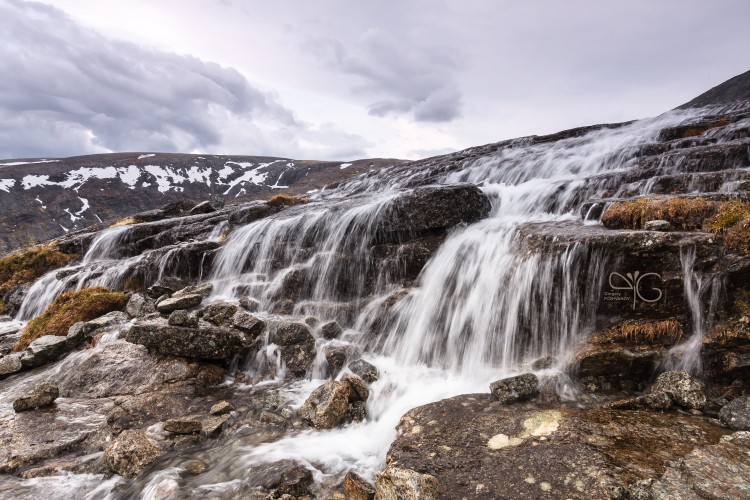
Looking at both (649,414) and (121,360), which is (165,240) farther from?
(649,414)

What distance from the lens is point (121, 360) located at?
28.9ft

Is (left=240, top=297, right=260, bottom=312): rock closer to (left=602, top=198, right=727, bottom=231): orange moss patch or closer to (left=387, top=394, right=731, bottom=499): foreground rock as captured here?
(left=387, top=394, right=731, bottom=499): foreground rock

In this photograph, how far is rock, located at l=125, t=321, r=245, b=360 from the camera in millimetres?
8758

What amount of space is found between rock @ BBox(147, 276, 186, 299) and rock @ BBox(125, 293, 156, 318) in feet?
2.05

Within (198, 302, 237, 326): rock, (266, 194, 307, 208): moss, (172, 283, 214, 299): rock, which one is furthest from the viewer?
(266, 194, 307, 208): moss

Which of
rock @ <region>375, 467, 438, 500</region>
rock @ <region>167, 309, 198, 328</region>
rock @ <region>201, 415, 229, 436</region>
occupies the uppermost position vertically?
rock @ <region>167, 309, 198, 328</region>

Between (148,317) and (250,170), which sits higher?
(250,170)

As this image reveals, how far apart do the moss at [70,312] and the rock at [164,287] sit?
109 centimetres

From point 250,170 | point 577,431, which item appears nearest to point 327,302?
point 577,431

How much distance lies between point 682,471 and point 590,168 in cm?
1622

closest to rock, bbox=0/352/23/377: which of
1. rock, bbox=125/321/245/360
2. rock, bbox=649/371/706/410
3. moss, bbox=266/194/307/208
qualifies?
rock, bbox=125/321/245/360

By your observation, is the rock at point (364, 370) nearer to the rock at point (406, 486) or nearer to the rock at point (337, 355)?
the rock at point (337, 355)

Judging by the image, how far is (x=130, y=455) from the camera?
18.6 feet

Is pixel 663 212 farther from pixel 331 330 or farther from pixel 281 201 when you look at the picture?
pixel 281 201
